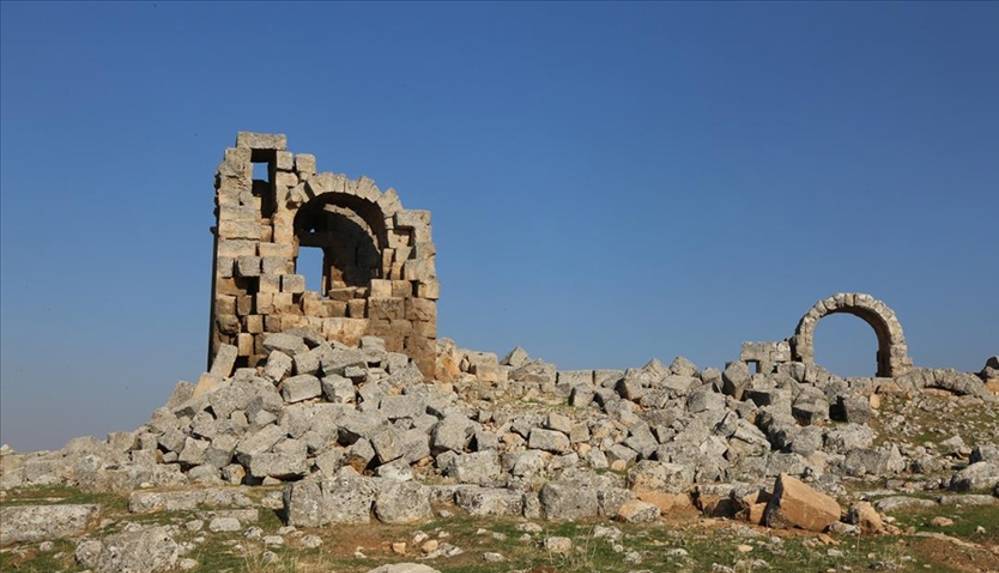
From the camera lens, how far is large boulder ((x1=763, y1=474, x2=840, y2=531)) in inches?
414

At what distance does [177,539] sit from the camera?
10.0 metres

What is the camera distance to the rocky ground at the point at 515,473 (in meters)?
9.58

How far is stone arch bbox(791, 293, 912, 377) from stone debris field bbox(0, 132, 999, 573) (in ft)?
0.18

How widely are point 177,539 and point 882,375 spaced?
18256 mm

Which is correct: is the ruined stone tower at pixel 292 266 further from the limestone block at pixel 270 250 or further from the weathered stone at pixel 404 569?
the weathered stone at pixel 404 569

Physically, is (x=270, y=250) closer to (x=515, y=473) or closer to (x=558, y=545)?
(x=515, y=473)

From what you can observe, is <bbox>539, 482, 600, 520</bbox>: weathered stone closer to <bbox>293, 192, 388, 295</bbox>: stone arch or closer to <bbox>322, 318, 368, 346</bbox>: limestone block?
<bbox>322, 318, 368, 346</bbox>: limestone block

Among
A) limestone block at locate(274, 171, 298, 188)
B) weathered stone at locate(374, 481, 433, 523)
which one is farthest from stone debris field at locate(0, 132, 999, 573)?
limestone block at locate(274, 171, 298, 188)

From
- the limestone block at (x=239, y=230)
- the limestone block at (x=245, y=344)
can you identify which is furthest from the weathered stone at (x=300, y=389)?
the limestone block at (x=239, y=230)

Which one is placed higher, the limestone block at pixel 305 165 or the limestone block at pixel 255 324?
the limestone block at pixel 305 165

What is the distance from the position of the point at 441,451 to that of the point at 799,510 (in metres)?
5.43

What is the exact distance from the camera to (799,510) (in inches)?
416

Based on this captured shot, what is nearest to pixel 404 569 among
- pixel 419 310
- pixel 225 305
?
pixel 419 310

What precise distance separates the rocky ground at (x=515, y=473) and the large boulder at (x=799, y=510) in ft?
0.08
